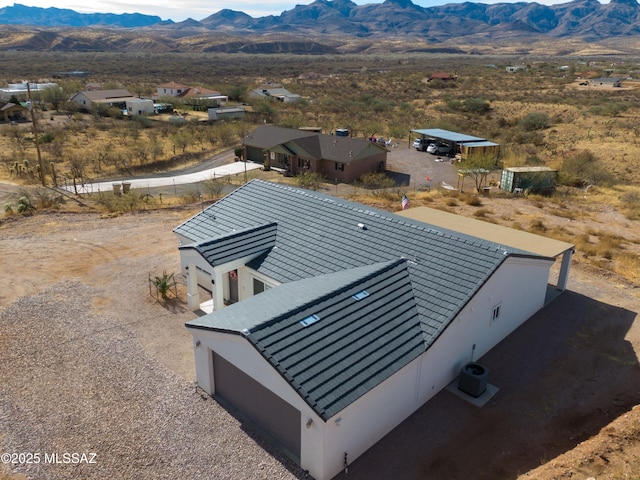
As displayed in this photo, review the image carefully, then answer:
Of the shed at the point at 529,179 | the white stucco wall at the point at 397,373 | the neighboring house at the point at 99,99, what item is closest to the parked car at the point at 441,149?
the shed at the point at 529,179

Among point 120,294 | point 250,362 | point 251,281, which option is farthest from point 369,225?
point 120,294

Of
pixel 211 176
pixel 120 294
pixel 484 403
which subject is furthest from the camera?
pixel 211 176

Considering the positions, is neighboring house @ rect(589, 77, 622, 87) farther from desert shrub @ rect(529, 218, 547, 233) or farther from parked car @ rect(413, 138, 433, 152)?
desert shrub @ rect(529, 218, 547, 233)

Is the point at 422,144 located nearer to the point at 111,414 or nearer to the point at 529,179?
the point at 529,179

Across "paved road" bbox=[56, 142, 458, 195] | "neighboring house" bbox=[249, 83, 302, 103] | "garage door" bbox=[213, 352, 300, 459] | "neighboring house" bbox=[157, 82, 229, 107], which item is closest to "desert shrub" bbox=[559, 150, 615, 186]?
"paved road" bbox=[56, 142, 458, 195]

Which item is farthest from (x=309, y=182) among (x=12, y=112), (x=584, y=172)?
(x=12, y=112)

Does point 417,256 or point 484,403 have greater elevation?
point 417,256

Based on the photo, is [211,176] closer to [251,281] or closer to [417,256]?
[251,281]
